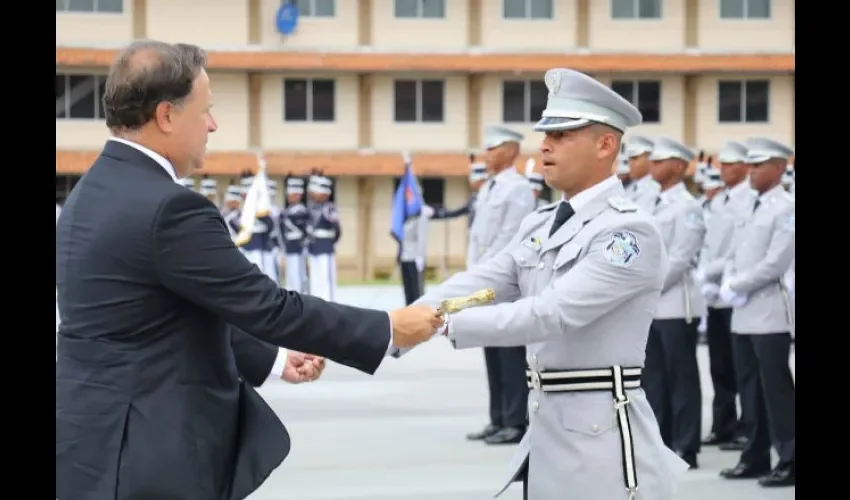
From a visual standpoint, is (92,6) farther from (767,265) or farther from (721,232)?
(767,265)

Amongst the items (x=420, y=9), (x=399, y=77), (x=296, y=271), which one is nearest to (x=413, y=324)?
(x=296, y=271)

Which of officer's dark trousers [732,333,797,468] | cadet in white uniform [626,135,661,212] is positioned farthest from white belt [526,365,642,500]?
cadet in white uniform [626,135,661,212]

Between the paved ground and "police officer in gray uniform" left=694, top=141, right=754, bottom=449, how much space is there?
11.7 inches

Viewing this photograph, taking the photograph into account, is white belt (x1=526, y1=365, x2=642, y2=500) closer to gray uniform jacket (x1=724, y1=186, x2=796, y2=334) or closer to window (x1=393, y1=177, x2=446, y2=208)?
gray uniform jacket (x1=724, y1=186, x2=796, y2=334)

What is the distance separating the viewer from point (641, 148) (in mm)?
9992

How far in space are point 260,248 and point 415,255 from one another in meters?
3.85

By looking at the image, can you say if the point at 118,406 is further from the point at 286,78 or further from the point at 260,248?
the point at 286,78

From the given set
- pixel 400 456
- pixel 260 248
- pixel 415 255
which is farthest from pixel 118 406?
pixel 260 248

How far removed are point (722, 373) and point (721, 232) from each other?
1061 millimetres

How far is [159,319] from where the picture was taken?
3.30m

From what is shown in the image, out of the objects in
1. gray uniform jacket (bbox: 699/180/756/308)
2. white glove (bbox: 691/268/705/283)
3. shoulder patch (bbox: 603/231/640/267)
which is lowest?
white glove (bbox: 691/268/705/283)

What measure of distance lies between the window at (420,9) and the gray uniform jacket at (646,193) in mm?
28267

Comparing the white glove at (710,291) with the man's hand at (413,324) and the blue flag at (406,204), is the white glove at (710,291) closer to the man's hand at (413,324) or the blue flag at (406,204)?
the man's hand at (413,324)

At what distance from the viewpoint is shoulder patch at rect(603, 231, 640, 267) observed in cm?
400
